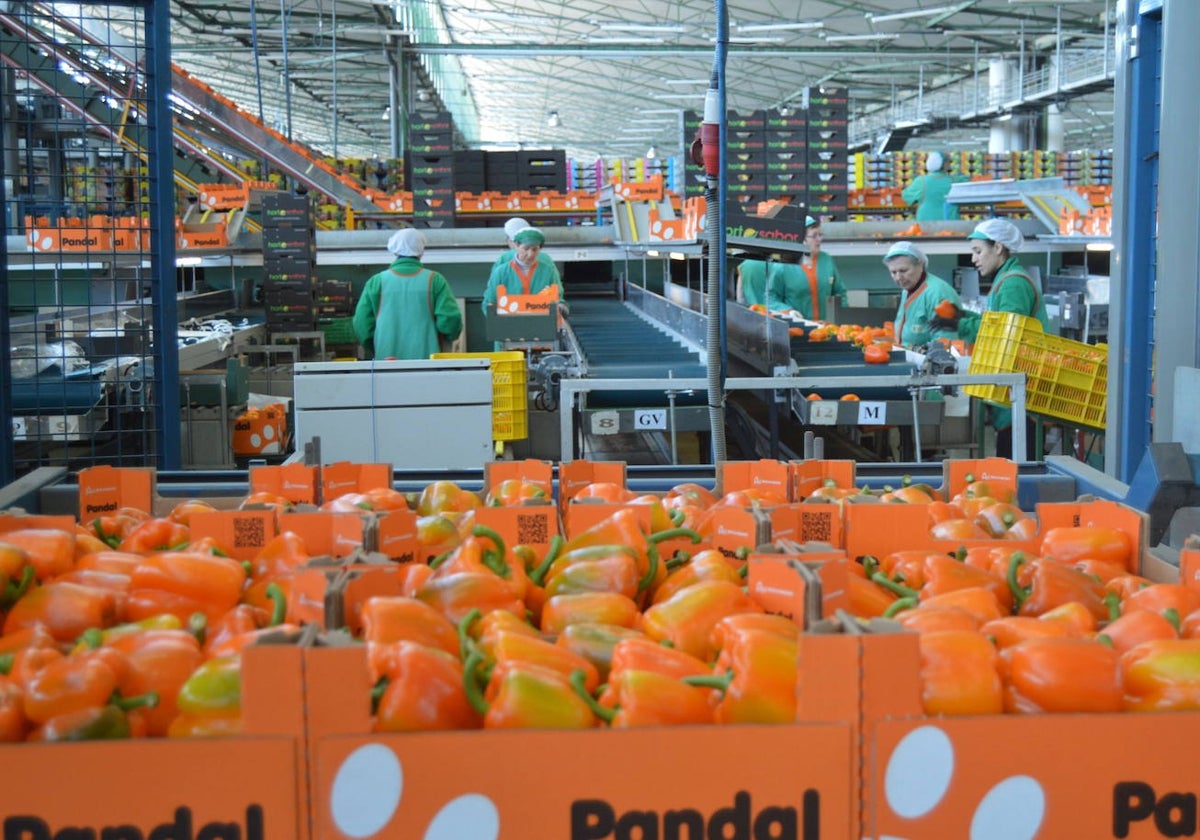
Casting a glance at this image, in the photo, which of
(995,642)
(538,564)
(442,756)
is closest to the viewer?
(442,756)

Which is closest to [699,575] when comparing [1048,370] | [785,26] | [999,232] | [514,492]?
[514,492]

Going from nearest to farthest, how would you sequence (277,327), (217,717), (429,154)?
(217,717) → (277,327) → (429,154)

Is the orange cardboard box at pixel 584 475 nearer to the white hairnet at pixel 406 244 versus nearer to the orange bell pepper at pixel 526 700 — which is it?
the orange bell pepper at pixel 526 700

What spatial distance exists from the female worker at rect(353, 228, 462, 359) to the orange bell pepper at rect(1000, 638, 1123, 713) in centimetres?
599

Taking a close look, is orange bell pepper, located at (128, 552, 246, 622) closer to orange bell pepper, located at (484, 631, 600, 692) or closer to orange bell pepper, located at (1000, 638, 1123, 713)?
orange bell pepper, located at (484, 631, 600, 692)

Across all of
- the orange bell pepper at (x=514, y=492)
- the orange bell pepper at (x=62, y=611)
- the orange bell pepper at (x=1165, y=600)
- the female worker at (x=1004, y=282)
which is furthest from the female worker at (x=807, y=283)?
the orange bell pepper at (x=62, y=611)

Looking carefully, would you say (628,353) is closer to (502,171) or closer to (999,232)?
(999,232)

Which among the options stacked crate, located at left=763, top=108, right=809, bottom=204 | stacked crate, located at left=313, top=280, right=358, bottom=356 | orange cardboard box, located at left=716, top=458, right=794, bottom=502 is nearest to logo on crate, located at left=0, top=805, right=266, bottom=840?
orange cardboard box, located at left=716, top=458, right=794, bottom=502

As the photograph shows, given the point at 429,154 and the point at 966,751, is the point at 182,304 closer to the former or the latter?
the point at 429,154

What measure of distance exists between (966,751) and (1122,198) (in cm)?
351

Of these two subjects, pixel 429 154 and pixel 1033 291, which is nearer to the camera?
pixel 1033 291

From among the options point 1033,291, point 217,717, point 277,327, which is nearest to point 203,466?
point 277,327

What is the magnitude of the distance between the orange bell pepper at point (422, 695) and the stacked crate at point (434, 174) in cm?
1234

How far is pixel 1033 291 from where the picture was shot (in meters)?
7.09
